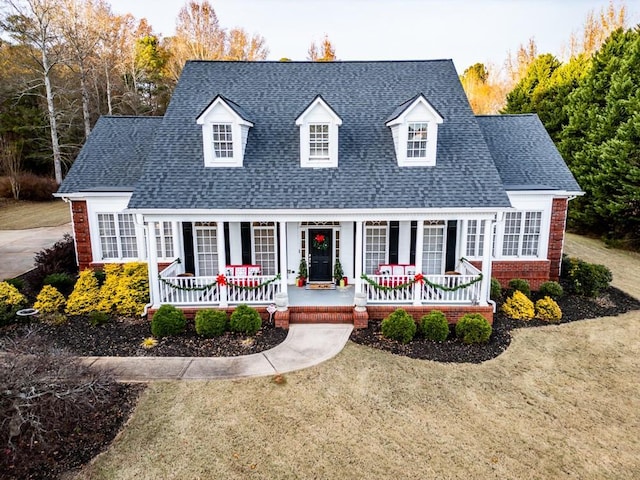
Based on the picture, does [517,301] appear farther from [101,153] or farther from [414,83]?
[101,153]

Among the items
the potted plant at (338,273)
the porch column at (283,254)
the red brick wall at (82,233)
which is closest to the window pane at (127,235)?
the red brick wall at (82,233)

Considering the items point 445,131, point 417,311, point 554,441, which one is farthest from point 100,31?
point 554,441

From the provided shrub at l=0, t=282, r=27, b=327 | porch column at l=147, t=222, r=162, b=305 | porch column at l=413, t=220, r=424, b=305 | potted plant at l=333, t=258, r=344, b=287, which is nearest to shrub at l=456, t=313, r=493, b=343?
porch column at l=413, t=220, r=424, b=305

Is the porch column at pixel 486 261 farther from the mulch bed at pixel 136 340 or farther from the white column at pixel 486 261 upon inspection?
the mulch bed at pixel 136 340

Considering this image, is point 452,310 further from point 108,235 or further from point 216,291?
point 108,235

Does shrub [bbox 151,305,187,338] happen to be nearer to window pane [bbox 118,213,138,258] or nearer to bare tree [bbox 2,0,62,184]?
window pane [bbox 118,213,138,258]

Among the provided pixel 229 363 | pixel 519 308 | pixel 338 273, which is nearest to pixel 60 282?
pixel 229 363

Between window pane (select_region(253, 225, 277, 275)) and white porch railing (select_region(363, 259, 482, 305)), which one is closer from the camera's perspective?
white porch railing (select_region(363, 259, 482, 305))
